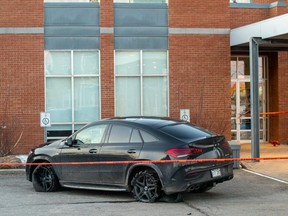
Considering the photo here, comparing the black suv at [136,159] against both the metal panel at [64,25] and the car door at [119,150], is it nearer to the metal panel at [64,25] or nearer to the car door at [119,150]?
the car door at [119,150]

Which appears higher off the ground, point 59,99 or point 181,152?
point 59,99

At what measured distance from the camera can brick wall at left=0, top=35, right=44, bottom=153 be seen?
15633mm

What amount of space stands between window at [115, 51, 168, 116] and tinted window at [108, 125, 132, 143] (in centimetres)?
664

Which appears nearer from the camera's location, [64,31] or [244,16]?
[64,31]

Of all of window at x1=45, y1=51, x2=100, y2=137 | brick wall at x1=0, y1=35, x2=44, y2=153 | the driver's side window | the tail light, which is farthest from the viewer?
window at x1=45, y1=51, x2=100, y2=137

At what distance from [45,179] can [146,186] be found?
8.16ft

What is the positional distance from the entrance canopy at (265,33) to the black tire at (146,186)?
6684 millimetres

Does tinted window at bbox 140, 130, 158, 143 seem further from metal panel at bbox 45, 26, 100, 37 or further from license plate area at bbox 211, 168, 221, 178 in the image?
metal panel at bbox 45, 26, 100, 37

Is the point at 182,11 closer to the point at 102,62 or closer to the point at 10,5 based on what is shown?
the point at 102,62

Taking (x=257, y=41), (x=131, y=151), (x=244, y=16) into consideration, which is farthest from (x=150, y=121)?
(x=244, y=16)

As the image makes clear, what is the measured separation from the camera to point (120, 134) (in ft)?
30.8

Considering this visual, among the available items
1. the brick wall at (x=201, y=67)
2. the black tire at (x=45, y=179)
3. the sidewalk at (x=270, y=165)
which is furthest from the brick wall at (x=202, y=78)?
the black tire at (x=45, y=179)

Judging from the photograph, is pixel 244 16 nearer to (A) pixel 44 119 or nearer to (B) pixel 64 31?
(B) pixel 64 31

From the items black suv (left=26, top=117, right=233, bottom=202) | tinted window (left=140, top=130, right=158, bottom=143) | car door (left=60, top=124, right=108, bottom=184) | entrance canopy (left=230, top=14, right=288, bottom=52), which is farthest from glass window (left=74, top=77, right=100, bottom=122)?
tinted window (left=140, top=130, right=158, bottom=143)
